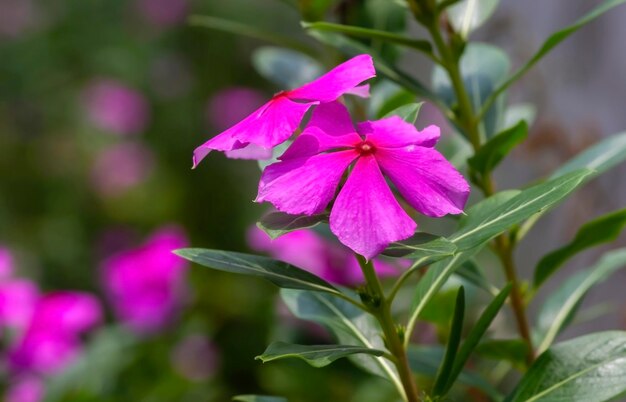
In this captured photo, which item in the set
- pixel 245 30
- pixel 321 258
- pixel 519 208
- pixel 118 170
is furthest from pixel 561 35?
pixel 118 170

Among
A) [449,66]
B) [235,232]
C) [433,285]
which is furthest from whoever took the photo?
[235,232]

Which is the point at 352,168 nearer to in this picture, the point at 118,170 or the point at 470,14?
the point at 470,14

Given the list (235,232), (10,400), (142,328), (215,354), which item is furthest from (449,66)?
(235,232)

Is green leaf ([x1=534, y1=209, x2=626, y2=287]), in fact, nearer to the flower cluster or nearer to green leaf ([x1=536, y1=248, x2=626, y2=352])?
green leaf ([x1=536, y1=248, x2=626, y2=352])

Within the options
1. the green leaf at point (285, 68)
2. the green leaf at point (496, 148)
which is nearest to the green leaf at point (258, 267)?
the green leaf at point (496, 148)

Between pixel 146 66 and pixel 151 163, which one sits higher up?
pixel 146 66

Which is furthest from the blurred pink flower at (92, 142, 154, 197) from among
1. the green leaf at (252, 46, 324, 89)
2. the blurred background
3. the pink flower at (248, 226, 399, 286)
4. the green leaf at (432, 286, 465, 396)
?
the green leaf at (432, 286, 465, 396)

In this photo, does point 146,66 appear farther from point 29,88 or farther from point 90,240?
point 90,240
